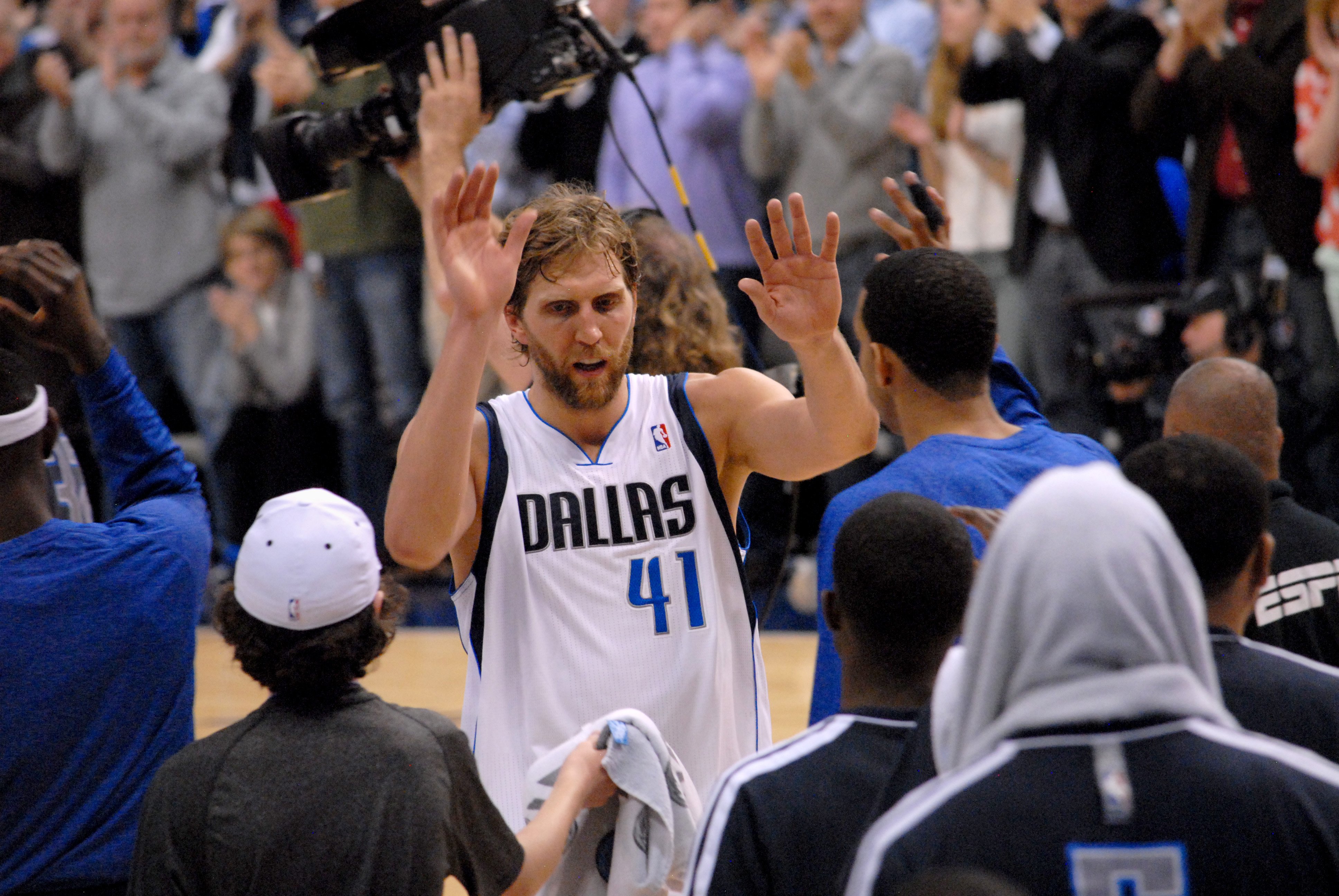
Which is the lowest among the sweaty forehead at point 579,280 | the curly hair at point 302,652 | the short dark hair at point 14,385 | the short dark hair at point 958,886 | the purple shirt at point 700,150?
the short dark hair at point 958,886

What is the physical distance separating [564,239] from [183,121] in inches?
216

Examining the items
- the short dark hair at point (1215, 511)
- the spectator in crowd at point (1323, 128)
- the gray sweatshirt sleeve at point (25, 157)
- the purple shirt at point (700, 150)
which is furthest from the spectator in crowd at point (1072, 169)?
the gray sweatshirt sleeve at point (25, 157)

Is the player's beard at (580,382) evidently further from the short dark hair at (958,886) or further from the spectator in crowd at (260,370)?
the spectator in crowd at (260,370)

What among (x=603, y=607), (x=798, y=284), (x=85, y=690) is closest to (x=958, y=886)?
(x=603, y=607)

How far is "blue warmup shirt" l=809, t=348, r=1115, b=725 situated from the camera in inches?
100


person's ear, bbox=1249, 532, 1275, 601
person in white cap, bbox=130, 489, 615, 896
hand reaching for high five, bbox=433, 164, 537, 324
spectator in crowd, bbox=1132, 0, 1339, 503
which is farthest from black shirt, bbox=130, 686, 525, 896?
spectator in crowd, bbox=1132, 0, 1339, 503

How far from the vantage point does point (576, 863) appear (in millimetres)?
2521

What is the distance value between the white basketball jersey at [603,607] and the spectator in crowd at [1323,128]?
374cm

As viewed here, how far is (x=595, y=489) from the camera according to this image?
2.77 meters

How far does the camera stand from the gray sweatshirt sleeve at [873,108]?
22.1 feet

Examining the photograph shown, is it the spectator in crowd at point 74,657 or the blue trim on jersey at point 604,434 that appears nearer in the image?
the spectator in crowd at point 74,657

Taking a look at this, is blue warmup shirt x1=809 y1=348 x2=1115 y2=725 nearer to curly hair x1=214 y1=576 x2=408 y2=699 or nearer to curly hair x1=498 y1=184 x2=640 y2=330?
curly hair x1=498 y1=184 x2=640 y2=330

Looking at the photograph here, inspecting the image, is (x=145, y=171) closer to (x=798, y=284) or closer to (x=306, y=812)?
(x=798, y=284)

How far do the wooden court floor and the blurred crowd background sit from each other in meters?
0.33
